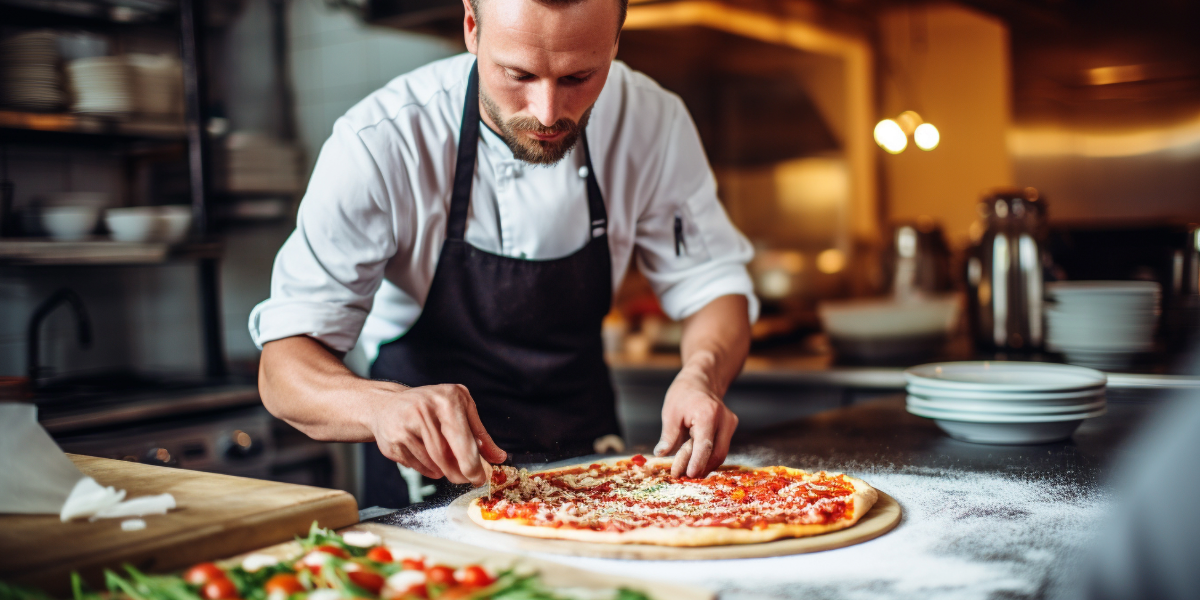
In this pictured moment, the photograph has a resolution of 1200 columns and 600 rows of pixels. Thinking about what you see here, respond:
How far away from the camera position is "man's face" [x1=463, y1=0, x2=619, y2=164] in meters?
1.28

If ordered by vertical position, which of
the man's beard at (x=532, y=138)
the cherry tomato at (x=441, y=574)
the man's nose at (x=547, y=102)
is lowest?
the cherry tomato at (x=441, y=574)

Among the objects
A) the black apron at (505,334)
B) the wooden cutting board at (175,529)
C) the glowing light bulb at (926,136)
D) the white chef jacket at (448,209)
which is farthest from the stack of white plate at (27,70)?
the glowing light bulb at (926,136)

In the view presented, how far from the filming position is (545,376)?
164 centimetres

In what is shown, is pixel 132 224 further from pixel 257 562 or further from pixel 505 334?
pixel 257 562

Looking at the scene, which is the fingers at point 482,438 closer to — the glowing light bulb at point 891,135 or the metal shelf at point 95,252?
the metal shelf at point 95,252

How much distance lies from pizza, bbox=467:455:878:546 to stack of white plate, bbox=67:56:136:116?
1.91m

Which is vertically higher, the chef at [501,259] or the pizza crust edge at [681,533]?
the chef at [501,259]

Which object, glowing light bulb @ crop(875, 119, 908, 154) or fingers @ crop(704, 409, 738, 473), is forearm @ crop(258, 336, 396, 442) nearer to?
fingers @ crop(704, 409, 738, 473)

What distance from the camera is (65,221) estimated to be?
2477mm

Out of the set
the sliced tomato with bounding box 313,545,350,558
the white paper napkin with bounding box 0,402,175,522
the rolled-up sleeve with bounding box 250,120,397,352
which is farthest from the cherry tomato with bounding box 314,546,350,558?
the rolled-up sleeve with bounding box 250,120,397,352

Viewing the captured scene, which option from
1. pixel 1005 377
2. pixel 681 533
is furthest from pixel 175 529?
pixel 1005 377

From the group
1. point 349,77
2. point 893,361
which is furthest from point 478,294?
point 349,77

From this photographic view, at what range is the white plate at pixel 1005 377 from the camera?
1491 millimetres

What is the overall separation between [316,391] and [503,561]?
48cm
